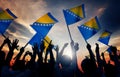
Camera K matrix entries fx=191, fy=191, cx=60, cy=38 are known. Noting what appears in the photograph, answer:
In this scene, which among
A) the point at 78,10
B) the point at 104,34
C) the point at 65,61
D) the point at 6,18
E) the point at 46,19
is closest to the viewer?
the point at 65,61

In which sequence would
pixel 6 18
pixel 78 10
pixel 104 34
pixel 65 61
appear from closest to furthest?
pixel 65 61, pixel 6 18, pixel 78 10, pixel 104 34

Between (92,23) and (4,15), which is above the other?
(4,15)

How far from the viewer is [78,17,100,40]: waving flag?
12.3 meters

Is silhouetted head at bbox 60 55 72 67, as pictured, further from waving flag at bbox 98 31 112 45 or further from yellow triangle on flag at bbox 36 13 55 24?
waving flag at bbox 98 31 112 45

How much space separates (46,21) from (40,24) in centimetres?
42

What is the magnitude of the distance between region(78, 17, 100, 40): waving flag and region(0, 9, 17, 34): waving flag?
14.1ft

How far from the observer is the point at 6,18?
11.4 m

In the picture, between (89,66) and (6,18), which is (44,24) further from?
(89,66)

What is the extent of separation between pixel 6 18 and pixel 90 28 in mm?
5346

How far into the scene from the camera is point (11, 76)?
6.88m

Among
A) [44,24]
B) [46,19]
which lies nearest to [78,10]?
[46,19]

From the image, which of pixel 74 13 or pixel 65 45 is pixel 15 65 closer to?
pixel 65 45

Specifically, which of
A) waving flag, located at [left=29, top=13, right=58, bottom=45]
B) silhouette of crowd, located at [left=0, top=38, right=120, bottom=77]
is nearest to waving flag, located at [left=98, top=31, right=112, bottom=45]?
waving flag, located at [left=29, top=13, right=58, bottom=45]

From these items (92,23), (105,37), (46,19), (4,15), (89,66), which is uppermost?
(4,15)
